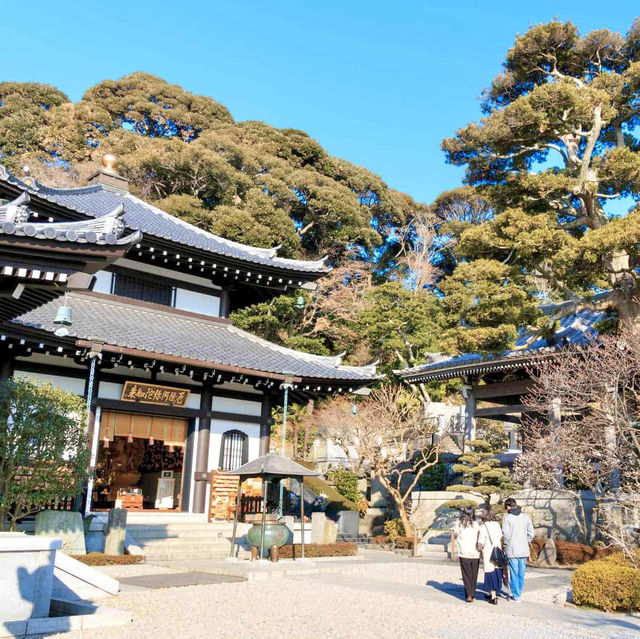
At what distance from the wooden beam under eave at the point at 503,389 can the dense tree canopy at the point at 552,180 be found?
357 cm

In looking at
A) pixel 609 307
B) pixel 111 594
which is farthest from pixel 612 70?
pixel 111 594

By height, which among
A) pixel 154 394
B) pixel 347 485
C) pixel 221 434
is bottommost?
pixel 347 485

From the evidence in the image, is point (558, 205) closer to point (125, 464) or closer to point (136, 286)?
point (136, 286)

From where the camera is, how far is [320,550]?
566 inches

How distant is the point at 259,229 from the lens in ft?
115

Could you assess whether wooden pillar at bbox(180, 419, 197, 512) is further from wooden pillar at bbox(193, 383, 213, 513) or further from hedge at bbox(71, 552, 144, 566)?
hedge at bbox(71, 552, 144, 566)

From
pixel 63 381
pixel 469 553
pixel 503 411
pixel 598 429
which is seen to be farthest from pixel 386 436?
pixel 469 553

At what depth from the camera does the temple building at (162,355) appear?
14344mm

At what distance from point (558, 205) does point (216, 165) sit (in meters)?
23.2

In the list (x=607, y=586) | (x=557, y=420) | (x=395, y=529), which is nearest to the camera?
(x=607, y=586)

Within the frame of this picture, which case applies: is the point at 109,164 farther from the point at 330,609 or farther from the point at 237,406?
the point at 330,609

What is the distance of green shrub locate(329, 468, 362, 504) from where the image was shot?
77.8 ft

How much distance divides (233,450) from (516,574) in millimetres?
9466

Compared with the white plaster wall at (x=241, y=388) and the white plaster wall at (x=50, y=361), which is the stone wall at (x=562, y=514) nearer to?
the white plaster wall at (x=241, y=388)
